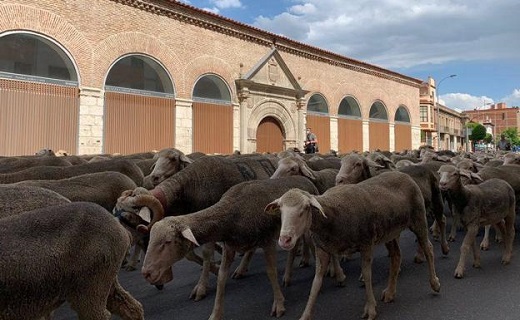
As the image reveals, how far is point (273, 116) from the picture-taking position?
25.1 m

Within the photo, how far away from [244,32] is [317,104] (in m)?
8.45

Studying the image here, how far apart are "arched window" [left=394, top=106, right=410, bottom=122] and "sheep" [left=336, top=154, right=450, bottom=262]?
31.4 metres

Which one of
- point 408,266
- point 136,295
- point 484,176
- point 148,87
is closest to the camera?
point 136,295

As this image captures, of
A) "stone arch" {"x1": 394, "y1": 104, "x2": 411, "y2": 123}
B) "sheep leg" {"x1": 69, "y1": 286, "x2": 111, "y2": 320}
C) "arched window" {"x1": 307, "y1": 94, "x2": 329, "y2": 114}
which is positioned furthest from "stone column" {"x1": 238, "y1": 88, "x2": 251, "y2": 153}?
"sheep leg" {"x1": 69, "y1": 286, "x2": 111, "y2": 320}

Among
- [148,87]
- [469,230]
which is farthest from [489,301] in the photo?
[148,87]

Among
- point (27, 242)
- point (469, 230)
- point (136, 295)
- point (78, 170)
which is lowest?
point (136, 295)

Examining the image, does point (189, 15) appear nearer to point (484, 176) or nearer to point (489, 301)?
point (484, 176)

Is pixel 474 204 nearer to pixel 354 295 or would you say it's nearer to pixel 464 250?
pixel 464 250

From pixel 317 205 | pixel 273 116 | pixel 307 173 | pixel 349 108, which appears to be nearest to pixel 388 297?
pixel 317 205

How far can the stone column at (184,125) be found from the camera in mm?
20047

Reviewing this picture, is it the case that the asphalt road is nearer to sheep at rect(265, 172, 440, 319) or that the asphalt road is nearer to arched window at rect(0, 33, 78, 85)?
sheep at rect(265, 172, 440, 319)

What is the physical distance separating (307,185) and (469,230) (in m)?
2.67

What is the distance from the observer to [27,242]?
→ 2604mm

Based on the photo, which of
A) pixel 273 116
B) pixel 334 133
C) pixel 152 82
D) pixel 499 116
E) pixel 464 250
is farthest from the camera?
pixel 499 116
